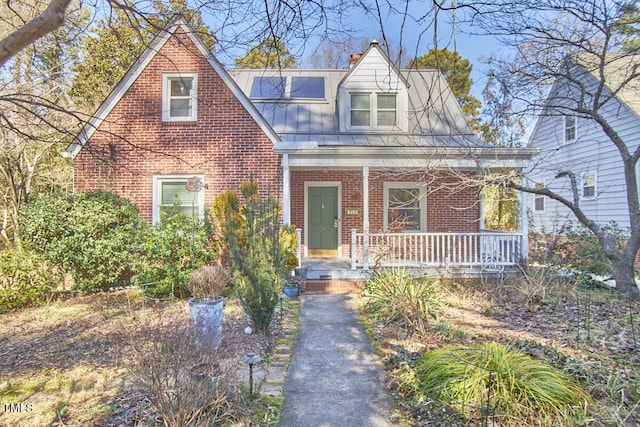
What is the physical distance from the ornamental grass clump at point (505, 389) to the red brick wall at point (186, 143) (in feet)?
21.6

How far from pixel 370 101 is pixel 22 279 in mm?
9308

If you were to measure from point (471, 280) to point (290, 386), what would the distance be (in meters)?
6.61

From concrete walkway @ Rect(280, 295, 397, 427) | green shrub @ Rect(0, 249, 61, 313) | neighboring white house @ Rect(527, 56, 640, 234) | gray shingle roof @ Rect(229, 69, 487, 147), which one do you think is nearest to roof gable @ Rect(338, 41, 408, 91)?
gray shingle roof @ Rect(229, 69, 487, 147)

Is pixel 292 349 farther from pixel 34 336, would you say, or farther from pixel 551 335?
pixel 34 336

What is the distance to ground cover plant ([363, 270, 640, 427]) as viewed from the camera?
291 cm

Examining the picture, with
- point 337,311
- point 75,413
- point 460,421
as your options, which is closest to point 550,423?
point 460,421

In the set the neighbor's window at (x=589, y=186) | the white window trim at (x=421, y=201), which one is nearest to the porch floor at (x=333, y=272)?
the white window trim at (x=421, y=201)

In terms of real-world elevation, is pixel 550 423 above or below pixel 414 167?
below

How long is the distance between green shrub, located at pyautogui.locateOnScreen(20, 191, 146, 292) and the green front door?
4.81 metres

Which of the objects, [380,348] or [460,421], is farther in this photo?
[380,348]

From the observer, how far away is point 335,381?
150 inches

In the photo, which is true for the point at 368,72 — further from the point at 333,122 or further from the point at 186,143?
the point at 186,143

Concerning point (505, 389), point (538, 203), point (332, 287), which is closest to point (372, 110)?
point (332, 287)

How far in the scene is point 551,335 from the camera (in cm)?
508
